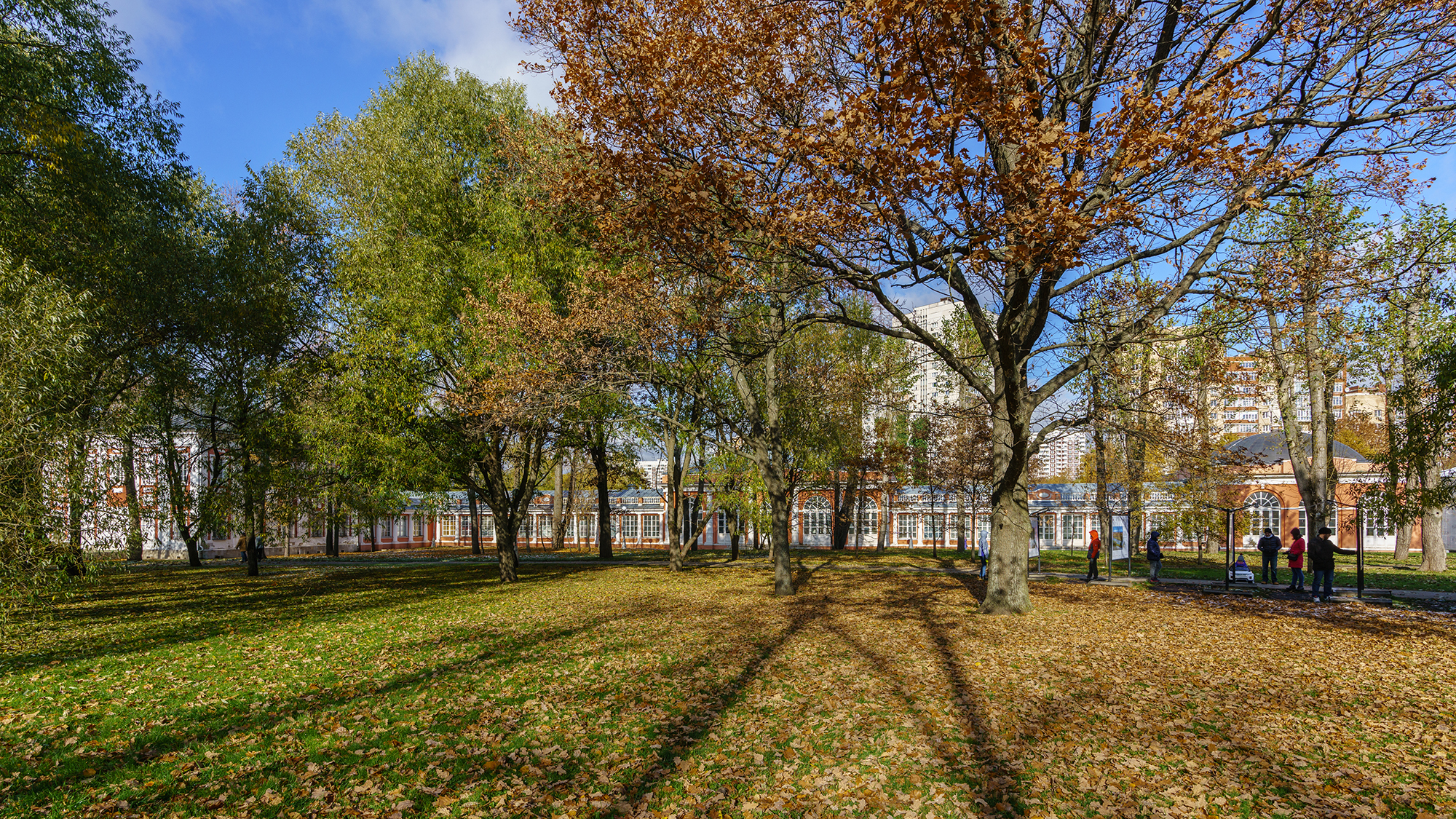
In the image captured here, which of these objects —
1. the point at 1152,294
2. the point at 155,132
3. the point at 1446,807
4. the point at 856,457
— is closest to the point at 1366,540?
the point at 856,457

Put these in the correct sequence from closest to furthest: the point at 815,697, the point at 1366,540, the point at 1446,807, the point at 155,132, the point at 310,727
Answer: the point at 1446,807 → the point at 310,727 → the point at 815,697 → the point at 155,132 → the point at 1366,540

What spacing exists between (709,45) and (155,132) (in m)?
15.0

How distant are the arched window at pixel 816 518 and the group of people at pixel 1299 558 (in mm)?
26766

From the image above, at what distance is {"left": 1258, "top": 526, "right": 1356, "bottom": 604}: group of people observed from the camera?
1573 centimetres

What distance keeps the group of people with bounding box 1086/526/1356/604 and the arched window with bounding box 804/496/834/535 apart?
26.8 m

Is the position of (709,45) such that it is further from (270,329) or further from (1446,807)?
(270,329)

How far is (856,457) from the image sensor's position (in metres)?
33.7

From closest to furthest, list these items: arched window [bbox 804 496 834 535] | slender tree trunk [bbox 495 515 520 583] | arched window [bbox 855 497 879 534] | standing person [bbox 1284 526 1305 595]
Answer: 1. standing person [bbox 1284 526 1305 595]
2. slender tree trunk [bbox 495 515 520 583]
3. arched window [bbox 855 497 879 534]
4. arched window [bbox 804 496 834 535]

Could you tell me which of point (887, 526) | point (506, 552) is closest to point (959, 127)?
point (506, 552)

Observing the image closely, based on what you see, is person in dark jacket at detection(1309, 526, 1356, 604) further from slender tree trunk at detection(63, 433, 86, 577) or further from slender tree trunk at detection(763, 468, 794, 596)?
slender tree trunk at detection(63, 433, 86, 577)

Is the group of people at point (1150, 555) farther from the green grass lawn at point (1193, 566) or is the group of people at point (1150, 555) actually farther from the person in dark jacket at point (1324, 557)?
the person in dark jacket at point (1324, 557)

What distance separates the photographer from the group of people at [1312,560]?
1573 centimetres

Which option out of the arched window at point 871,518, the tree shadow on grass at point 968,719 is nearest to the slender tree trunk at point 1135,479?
the tree shadow on grass at point 968,719

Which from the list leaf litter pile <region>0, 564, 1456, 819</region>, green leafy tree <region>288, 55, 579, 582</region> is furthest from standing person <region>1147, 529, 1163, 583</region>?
green leafy tree <region>288, 55, 579, 582</region>
